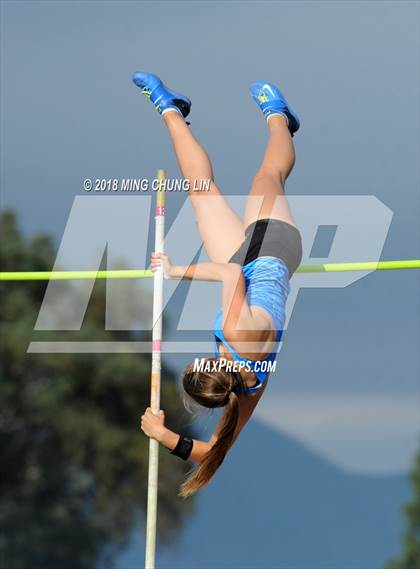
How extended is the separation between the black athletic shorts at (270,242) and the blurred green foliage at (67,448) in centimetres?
992

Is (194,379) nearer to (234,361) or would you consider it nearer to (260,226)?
(234,361)

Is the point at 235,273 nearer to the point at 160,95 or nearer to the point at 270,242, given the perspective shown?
the point at 270,242

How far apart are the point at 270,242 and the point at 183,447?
0.95 m

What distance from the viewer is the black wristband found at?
15.1 feet

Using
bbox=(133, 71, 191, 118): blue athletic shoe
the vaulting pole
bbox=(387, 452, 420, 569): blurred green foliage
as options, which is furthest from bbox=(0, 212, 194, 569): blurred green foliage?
the vaulting pole

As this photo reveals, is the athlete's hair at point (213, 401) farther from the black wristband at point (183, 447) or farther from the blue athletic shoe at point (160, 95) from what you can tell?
the blue athletic shoe at point (160, 95)

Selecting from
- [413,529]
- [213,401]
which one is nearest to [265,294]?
[213,401]

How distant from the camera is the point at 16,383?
14.5 metres

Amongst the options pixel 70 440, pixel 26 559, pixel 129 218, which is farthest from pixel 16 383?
pixel 129 218

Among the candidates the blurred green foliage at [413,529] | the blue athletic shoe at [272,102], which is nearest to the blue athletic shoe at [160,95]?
the blue athletic shoe at [272,102]

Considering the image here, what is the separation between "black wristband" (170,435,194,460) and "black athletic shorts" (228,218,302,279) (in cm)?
80

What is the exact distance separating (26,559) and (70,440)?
1.71 m

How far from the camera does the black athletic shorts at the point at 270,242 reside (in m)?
4.72

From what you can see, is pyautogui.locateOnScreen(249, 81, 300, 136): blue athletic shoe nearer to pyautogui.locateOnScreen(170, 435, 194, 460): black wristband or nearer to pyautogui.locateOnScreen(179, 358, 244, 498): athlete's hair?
pyautogui.locateOnScreen(179, 358, 244, 498): athlete's hair
